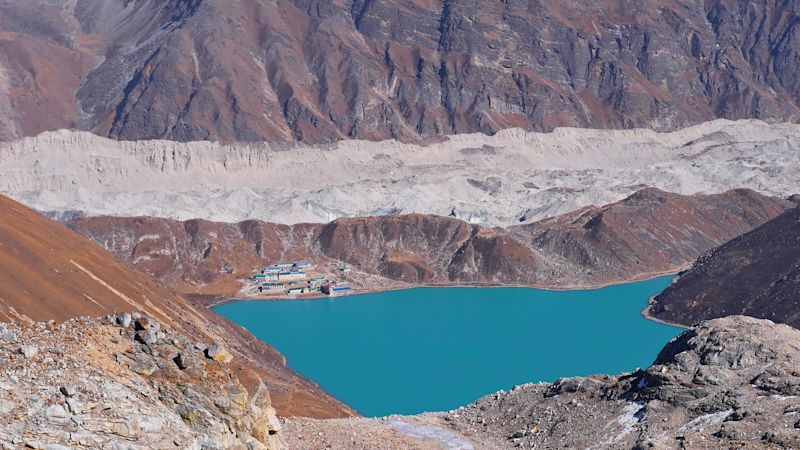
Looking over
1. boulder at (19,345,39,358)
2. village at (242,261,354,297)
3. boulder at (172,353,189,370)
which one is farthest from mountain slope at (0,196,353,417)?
village at (242,261,354,297)

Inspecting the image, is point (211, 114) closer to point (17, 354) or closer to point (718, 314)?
point (718, 314)

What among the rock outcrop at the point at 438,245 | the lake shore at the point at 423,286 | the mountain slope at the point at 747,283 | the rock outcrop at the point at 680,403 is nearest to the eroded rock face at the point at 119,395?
the rock outcrop at the point at 680,403

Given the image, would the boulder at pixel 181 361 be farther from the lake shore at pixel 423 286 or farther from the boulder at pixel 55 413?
the lake shore at pixel 423 286

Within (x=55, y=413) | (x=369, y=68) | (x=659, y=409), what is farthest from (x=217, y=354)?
(x=369, y=68)

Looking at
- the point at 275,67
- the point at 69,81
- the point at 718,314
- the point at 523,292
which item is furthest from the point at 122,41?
the point at 718,314

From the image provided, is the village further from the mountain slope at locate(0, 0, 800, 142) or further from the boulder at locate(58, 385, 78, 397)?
the boulder at locate(58, 385, 78, 397)

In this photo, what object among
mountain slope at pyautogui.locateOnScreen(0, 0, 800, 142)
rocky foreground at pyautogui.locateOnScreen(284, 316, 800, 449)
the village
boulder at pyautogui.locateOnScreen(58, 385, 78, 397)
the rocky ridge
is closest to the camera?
boulder at pyautogui.locateOnScreen(58, 385, 78, 397)

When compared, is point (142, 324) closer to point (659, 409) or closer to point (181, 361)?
point (181, 361)
